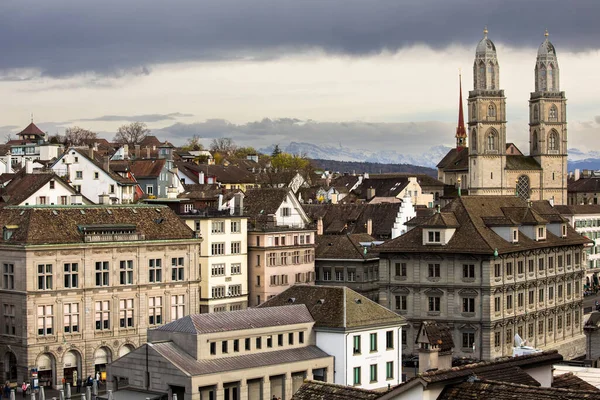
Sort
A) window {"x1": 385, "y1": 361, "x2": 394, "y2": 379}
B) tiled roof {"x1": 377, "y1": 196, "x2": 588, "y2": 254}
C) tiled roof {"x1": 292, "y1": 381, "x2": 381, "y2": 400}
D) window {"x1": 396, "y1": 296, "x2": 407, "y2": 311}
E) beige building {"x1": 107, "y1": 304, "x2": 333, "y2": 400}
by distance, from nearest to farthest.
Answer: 1. tiled roof {"x1": 292, "y1": 381, "x2": 381, "y2": 400}
2. beige building {"x1": 107, "y1": 304, "x2": 333, "y2": 400}
3. window {"x1": 385, "y1": 361, "x2": 394, "y2": 379}
4. tiled roof {"x1": 377, "y1": 196, "x2": 588, "y2": 254}
5. window {"x1": 396, "y1": 296, "x2": 407, "y2": 311}

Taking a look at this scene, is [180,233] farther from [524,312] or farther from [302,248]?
[524,312]

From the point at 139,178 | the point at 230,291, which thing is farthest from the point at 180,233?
the point at 139,178

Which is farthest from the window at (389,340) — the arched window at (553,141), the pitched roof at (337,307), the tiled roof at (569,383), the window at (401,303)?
the arched window at (553,141)

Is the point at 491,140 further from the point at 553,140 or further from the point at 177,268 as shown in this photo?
the point at 177,268

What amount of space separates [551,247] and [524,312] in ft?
27.4

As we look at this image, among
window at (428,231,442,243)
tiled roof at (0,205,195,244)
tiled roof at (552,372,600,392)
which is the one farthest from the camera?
window at (428,231,442,243)

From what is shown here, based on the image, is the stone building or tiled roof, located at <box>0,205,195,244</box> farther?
the stone building

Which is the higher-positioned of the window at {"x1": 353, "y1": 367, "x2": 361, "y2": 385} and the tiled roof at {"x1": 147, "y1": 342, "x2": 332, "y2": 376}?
the tiled roof at {"x1": 147, "y1": 342, "x2": 332, "y2": 376}

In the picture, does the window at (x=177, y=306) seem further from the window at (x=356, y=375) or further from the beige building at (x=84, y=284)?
the window at (x=356, y=375)

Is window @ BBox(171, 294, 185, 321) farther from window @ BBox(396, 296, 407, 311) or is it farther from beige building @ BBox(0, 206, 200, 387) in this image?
window @ BBox(396, 296, 407, 311)

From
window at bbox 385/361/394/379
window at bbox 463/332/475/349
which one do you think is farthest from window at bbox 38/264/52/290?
window at bbox 463/332/475/349

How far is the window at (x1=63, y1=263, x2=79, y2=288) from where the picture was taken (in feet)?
285

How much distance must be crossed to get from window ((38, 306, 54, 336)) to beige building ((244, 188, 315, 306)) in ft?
80.8

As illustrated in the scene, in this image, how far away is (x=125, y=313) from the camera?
90188mm
